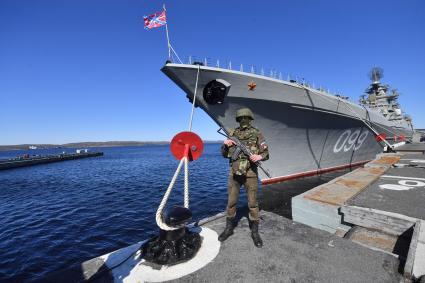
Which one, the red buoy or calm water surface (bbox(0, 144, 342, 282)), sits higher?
the red buoy

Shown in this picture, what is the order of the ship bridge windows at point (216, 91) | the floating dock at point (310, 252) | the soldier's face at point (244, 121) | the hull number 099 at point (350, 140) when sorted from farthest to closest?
the hull number 099 at point (350, 140)
the ship bridge windows at point (216, 91)
the soldier's face at point (244, 121)
the floating dock at point (310, 252)

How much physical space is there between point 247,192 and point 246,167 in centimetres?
49


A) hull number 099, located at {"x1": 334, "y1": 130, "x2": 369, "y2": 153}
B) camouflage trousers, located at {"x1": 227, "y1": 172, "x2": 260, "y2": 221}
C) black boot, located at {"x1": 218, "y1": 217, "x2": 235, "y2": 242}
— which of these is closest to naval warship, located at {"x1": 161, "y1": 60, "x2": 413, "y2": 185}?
hull number 099, located at {"x1": 334, "y1": 130, "x2": 369, "y2": 153}

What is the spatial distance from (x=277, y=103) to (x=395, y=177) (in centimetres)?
602

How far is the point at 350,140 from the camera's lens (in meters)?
17.2

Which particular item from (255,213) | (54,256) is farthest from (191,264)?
(54,256)

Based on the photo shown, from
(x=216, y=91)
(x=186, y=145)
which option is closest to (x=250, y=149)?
(x=186, y=145)

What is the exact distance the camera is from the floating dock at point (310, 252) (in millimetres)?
2645

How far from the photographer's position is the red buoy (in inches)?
147

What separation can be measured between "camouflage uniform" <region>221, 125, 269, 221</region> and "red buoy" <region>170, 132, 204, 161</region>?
520 millimetres

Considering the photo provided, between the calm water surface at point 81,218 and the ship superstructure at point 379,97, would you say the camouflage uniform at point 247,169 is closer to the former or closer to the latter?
the calm water surface at point 81,218

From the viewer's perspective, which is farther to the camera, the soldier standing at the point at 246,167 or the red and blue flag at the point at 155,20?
the red and blue flag at the point at 155,20

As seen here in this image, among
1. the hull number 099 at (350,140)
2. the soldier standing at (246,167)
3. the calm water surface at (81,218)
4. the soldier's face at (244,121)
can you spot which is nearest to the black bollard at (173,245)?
the soldier standing at (246,167)

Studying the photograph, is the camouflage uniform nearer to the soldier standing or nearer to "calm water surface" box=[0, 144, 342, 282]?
the soldier standing
